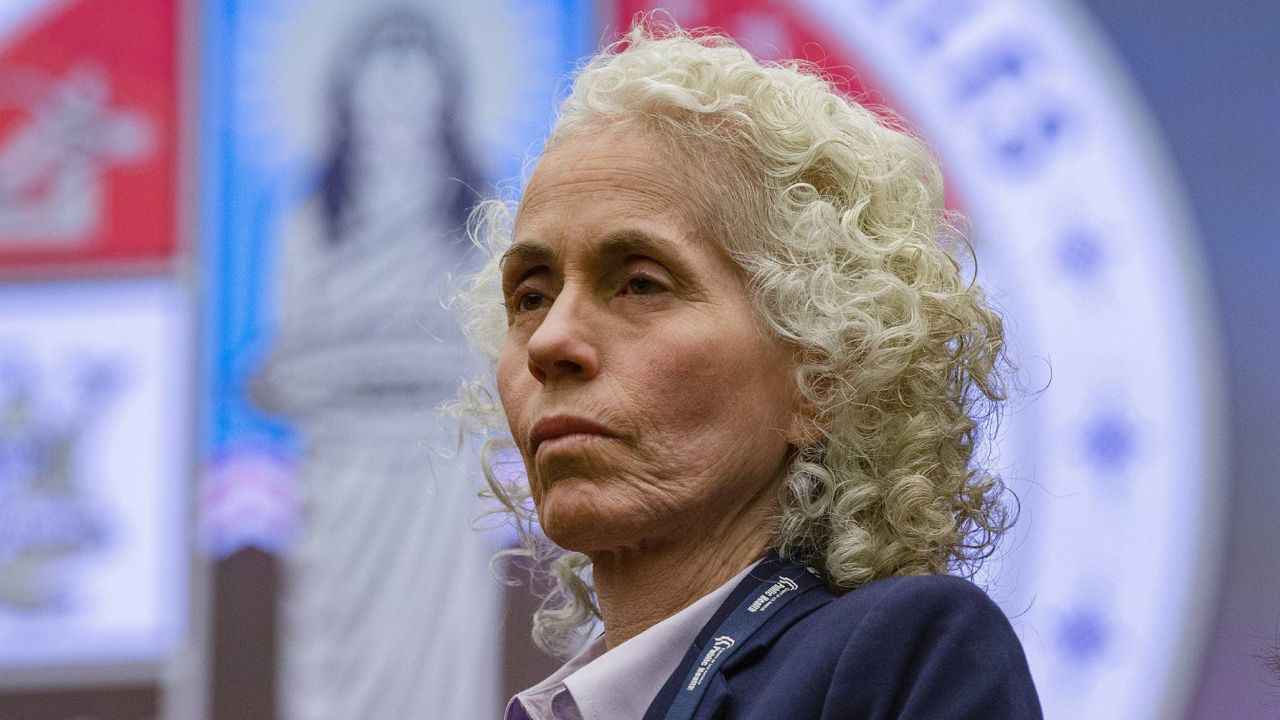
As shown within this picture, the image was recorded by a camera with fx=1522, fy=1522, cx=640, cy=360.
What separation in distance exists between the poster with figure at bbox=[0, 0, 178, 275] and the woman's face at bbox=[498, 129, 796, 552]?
8.23ft

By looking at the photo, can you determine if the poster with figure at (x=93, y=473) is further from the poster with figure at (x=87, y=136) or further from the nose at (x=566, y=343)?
the nose at (x=566, y=343)

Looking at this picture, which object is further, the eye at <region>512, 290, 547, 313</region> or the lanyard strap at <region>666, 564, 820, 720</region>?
the eye at <region>512, 290, 547, 313</region>

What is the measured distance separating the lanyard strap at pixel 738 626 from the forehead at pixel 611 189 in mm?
391

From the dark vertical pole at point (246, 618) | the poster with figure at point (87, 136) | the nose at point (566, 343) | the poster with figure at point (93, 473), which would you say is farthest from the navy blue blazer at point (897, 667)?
the poster with figure at point (87, 136)

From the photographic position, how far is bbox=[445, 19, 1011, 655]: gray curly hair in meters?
1.66

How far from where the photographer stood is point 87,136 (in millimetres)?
4008

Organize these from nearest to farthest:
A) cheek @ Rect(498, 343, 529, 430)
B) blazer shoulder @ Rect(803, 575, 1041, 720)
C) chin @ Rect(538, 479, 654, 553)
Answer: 1. blazer shoulder @ Rect(803, 575, 1041, 720)
2. chin @ Rect(538, 479, 654, 553)
3. cheek @ Rect(498, 343, 529, 430)

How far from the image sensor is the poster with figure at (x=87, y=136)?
3.96 m

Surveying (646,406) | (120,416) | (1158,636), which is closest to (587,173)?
(646,406)

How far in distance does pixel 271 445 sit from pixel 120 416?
0.43 meters

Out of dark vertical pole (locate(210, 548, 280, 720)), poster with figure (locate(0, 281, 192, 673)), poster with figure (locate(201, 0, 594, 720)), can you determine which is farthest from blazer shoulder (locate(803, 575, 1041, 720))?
poster with figure (locate(0, 281, 192, 673))

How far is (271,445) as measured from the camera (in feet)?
12.1

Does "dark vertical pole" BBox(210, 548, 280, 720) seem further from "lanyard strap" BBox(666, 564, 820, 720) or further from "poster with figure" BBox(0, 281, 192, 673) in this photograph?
"lanyard strap" BBox(666, 564, 820, 720)

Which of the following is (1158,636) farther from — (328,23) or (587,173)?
(328,23)
